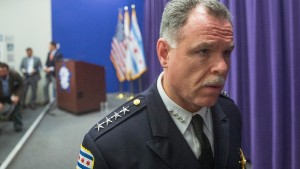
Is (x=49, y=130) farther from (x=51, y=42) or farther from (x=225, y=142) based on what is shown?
(x=225, y=142)

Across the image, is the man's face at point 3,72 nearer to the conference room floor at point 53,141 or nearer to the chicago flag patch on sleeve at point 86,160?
the conference room floor at point 53,141

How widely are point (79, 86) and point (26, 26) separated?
2562 millimetres

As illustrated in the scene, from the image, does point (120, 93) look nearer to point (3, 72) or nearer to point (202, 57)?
point (3, 72)

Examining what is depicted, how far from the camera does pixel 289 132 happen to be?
7.17 ft

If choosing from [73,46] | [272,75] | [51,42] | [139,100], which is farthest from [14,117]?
[139,100]

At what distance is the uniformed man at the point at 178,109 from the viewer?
0.80 meters

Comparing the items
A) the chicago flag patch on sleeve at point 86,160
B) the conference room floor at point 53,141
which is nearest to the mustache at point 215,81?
the chicago flag patch on sleeve at point 86,160

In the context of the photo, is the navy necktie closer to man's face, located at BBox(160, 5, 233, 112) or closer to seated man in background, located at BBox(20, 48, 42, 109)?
man's face, located at BBox(160, 5, 233, 112)

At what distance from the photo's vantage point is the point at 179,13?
0.82 m

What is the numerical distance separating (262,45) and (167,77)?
5.40 feet

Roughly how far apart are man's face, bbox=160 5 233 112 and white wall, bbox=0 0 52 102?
6.15 metres

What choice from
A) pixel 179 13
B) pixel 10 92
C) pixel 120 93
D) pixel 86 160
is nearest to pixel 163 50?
pixel 179 13

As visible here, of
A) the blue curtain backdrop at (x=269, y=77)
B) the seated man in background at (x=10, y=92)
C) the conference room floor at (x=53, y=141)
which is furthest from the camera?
the seated man in background at (x=10, y=92)

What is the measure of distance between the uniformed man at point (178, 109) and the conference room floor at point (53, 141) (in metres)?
2.17
